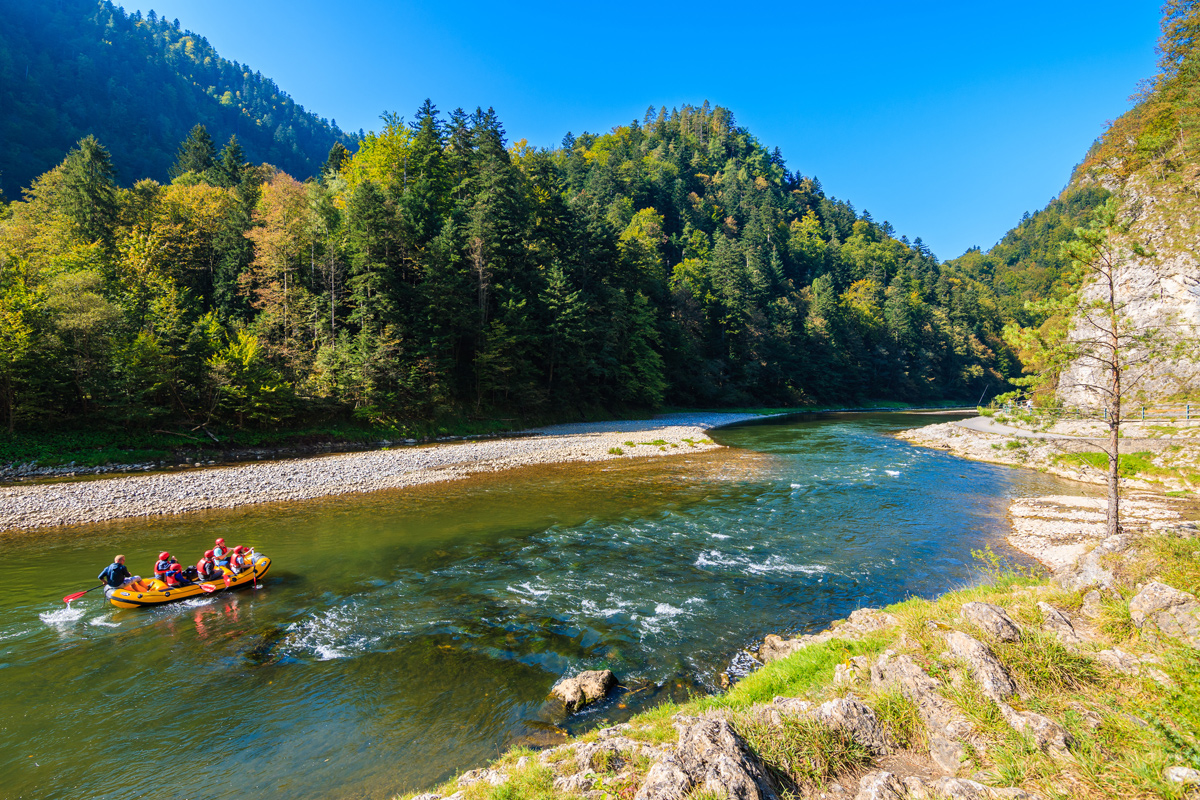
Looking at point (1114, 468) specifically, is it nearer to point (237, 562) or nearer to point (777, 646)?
point (777, 646)

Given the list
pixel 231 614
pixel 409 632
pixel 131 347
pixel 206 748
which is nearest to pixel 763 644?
pixel 409 632

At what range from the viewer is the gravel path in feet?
57.5

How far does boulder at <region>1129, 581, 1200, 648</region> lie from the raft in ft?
53.7

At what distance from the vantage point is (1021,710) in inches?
178

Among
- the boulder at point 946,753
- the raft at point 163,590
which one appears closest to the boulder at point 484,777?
the boulder at point 946,753

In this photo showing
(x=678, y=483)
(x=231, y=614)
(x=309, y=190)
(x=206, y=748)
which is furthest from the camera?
(x=309, y=190)

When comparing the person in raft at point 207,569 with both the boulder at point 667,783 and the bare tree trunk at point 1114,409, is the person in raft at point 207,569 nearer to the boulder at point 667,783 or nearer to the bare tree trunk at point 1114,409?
the boulder at point 667,783

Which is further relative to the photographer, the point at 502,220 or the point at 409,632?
the point at 502,220

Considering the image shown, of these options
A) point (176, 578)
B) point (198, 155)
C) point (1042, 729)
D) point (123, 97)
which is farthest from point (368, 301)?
point (123, 97)

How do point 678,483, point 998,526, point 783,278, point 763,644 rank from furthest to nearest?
point 783,278
point 678,483
point 998,526
point 763,644

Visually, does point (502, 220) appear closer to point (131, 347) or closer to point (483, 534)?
point (131, 347)

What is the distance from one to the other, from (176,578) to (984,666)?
15904mm

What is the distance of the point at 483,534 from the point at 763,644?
391 inches

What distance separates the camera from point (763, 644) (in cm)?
873
